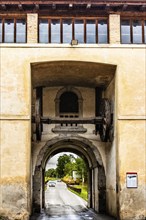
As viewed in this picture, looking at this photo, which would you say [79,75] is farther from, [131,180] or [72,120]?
[131,180]

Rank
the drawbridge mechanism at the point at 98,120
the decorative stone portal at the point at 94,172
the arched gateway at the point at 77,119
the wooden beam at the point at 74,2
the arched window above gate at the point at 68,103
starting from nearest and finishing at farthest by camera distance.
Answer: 1. the wooden beam at the point at 74,2
2. the drawbridge mechanism at the point at 98,120
3. the arched gateway at the point at 77,119
4. the decorative stone portal at the point at 94,172
5. the arched window above gate at the point at 68,103

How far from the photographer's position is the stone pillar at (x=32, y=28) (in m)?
21.1

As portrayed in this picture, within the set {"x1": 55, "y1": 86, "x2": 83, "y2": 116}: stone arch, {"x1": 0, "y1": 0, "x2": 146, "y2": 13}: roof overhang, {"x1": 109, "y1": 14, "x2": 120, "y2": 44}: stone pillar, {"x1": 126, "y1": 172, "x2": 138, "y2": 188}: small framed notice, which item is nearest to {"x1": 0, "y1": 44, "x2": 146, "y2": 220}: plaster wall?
{"x1": 126, "y1": 172, "x2": 138, "y2": 188}: small framed notice

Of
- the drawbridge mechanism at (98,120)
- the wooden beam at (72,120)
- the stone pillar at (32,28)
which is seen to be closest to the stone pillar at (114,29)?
the drawbridge mechanism at (98,120)

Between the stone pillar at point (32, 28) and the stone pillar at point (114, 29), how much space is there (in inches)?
128

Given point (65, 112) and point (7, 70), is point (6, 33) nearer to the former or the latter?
point (7, 70)

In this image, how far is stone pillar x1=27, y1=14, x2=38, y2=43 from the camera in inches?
830

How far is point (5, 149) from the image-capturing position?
66.0ft

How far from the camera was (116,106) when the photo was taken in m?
21.0

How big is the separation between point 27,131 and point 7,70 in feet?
9.02

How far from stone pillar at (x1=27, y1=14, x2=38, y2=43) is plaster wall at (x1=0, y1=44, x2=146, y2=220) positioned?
0.37m

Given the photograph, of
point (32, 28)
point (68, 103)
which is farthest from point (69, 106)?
point (32, 28)

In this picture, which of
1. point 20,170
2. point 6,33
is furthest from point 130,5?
point 20,170

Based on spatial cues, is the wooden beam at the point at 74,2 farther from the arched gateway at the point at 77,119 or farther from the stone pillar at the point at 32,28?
the arched gateway at the point at 77,119
